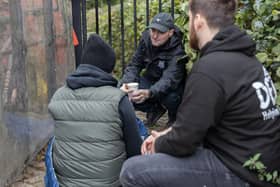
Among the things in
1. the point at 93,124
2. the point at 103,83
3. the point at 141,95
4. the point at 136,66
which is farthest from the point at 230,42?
the point at 136,66

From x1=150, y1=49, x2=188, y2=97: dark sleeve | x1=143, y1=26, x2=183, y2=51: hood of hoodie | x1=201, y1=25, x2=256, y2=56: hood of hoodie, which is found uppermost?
x1=201, y1=25, x2=256, y2=56: hood of hoodie

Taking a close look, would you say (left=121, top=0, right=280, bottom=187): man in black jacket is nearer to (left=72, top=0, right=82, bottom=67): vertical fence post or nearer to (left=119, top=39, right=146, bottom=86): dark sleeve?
(left=119, top=39, right=146, bottom=86): dark sleeve

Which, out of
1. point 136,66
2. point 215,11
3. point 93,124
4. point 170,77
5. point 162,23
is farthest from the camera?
point 136,66

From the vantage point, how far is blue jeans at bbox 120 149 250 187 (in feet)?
8.66

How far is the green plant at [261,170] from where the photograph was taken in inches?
A: 98.7

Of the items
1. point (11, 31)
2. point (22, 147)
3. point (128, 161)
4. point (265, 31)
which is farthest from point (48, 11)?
point (128, 161)

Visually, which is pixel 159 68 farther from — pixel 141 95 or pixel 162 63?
pixel 141 95

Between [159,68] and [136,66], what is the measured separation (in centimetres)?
25

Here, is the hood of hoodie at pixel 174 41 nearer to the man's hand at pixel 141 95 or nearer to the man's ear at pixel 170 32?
the man's ear at pixel 170 32

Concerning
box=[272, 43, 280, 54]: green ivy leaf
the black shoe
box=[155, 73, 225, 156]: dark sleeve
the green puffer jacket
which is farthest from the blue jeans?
the black shoe

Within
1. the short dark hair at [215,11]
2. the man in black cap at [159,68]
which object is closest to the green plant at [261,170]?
the short dark hair at [215,11]

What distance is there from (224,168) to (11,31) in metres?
1.97

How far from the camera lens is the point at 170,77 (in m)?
4.87

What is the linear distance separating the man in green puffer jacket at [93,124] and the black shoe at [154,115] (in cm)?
228
